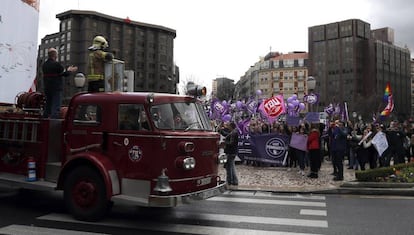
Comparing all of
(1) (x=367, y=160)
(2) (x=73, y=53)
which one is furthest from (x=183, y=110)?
(2) (x=73, y=53)

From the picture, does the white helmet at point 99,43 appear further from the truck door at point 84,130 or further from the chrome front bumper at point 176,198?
the chrome front bumper at point 176,198

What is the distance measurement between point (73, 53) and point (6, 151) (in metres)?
99.6

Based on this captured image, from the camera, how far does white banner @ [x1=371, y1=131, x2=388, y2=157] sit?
49.7ft

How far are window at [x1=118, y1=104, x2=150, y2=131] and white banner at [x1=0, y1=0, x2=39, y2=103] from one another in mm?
2368

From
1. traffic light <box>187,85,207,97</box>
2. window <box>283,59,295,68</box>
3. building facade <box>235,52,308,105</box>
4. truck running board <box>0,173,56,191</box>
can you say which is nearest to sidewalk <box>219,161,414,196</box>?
traffic light <box>187,85,207,97</box>

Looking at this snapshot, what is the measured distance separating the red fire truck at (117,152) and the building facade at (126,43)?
8724 centimetres

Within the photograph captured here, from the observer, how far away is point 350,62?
119 m

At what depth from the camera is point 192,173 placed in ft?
24.5

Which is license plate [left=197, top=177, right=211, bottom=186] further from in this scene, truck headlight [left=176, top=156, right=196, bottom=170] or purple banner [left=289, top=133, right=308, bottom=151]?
purple banner [left=289, top=133, right=308, bottom=151]

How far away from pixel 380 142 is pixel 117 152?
10.7 meters

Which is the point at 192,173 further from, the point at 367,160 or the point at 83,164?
the point at 367,160

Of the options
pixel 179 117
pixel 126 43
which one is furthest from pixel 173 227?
pixel 126 43

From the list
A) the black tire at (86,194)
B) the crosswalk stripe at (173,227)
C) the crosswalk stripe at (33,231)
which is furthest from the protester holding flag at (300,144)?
the crosswalk stripe at (33,231)

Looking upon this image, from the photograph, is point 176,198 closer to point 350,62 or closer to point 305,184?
point 305,184
